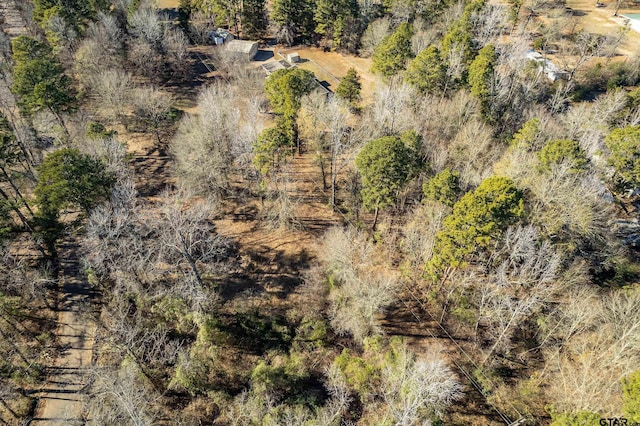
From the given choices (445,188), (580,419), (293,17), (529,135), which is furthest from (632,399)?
(293,17)

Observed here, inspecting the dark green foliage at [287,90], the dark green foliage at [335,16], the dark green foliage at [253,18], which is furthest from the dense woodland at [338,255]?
the dark green foliage at [253,18]

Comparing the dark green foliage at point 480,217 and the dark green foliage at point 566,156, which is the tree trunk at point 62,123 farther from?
the dark green foliage at point 566,156

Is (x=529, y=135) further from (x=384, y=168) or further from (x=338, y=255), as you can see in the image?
(x=338, y=255)

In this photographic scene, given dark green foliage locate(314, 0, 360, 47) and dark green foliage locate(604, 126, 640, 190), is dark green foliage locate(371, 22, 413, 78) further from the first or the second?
dark green foliage locate(604, 126, 640, 190)

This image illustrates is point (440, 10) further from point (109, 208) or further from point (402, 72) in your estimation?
point (109, 208)

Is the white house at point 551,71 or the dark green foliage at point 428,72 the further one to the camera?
the white house at point 551,71

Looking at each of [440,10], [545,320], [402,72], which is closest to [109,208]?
[545,320]
